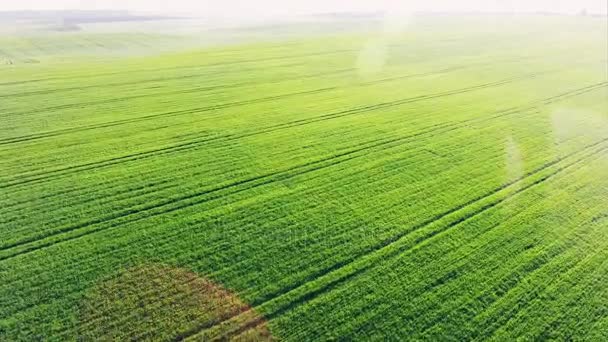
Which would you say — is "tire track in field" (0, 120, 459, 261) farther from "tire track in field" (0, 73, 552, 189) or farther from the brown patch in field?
"tire track in field" (0, 73, 552, 189)

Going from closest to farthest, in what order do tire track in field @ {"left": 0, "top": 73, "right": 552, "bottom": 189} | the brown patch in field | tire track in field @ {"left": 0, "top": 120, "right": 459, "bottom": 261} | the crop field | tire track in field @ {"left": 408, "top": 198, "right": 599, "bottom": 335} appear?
the brown patch in field → the crop field → tire track in field @ {"left": 408, "top": 198, "right": 599, "bottom": 335} → tire track in field @ {"left": 0, "top": 120, "right": 459, "bottom": 261} → tire track in field @ {"left": 0, "top": 73, "right": 552, "bottom": 189}

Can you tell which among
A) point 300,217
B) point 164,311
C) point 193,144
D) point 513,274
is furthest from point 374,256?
point 193,144

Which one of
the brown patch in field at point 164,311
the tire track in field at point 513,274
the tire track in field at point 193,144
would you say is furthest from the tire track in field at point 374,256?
the tire track in field at point 193,144

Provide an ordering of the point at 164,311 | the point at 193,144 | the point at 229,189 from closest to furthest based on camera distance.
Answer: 1. the point at 164,311
2. the point at 229,189
3. the point at 193,144

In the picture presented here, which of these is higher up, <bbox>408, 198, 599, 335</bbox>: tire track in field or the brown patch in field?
<bbox>408, 198, 599, 335</bbox>: tire track in field

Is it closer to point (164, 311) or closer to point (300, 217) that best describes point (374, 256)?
point (300, 217)

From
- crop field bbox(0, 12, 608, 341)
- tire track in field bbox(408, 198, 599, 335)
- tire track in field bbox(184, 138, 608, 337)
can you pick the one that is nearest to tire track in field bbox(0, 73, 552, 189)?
crop field bbox(0, 12, 608, 341)
